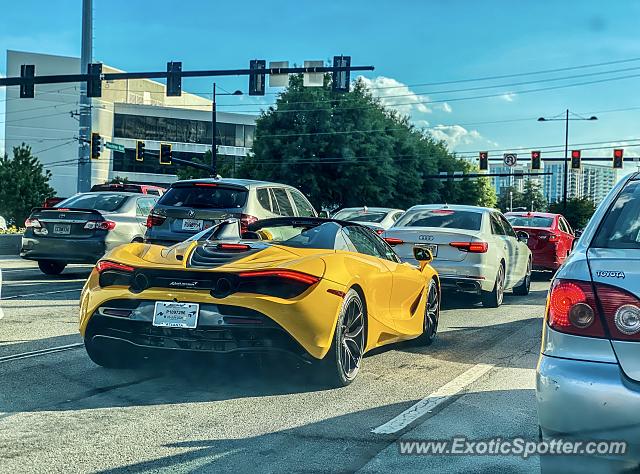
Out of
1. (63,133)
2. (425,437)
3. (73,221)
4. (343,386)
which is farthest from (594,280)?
(63,133)

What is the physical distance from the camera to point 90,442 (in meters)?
4.50

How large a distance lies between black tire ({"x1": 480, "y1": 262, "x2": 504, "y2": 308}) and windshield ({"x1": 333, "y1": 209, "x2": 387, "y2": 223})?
678 cm

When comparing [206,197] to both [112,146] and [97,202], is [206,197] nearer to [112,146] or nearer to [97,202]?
[97,202]

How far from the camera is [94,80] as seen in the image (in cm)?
2503

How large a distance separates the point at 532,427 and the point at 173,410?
2.30 m

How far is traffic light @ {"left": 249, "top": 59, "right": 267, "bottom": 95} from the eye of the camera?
82.4ft

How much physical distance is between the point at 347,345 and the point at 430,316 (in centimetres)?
225

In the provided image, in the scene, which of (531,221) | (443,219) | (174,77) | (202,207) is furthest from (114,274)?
(174,77)

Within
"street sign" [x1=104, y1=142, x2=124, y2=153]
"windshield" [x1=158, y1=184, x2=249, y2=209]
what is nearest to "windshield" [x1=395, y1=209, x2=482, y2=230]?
Answer: "windshield" [x1=158, y1=184, x2=249, y2=209]

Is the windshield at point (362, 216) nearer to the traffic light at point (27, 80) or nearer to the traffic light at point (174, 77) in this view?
the traffic light at point (174, 77)

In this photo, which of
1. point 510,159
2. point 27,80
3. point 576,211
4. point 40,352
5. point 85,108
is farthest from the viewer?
point 576,211

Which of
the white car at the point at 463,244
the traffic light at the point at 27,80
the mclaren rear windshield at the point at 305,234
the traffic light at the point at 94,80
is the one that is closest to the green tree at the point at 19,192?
the traffic light at the point at 27,80

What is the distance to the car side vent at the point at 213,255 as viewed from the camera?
5.75 metres

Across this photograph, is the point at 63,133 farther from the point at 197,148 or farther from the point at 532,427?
the point at 532,427
